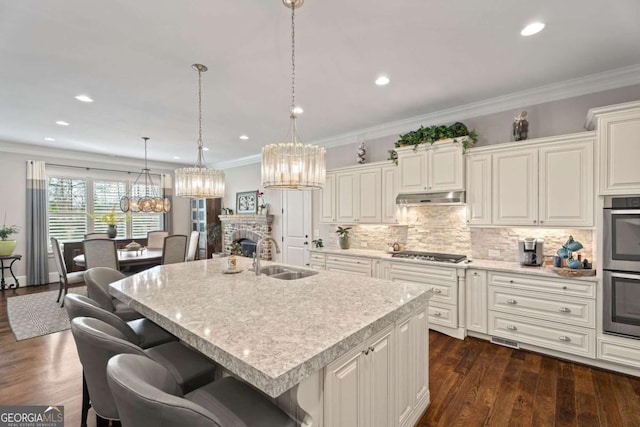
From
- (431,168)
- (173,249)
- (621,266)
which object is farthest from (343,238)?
(621,266)

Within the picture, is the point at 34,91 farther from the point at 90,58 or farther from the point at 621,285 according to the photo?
the point at 621,285

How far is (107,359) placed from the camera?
4.28 ft

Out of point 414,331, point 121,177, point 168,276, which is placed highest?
point 121,177

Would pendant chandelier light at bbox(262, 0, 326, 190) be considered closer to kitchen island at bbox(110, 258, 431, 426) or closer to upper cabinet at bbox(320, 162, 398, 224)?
kitchen island at bbox(110, 258, 431, 426)

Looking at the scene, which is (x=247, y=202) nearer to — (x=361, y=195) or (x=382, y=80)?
(x=361, y=195)

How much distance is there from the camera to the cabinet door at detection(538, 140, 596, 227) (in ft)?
9.33

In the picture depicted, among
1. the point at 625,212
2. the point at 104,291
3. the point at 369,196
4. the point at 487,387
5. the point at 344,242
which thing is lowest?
the point at 487,387

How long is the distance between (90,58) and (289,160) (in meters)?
2.18

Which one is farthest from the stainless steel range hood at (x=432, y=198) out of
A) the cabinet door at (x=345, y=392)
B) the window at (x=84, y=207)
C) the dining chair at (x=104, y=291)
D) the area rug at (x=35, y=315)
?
the window at (x=84, y=207)

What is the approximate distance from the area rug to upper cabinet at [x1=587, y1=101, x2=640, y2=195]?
621 centimetres

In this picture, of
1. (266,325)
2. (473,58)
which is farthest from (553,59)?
(266,325)

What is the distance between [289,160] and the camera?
77.9 inches

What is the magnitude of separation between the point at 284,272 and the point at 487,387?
Answer: 2.02 metres

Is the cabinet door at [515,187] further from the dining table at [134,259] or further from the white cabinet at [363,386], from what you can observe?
the dining table at [134,259]
